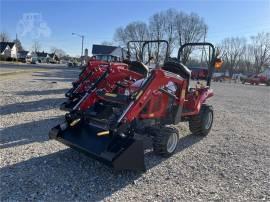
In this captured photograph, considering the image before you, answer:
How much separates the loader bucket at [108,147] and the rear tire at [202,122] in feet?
9.25

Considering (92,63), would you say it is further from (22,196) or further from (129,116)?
(22,196)

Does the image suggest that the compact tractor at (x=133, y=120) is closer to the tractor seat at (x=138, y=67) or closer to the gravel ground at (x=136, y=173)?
the gravel ground at (x=136, y=173)

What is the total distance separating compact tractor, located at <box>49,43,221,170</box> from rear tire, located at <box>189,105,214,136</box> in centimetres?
32

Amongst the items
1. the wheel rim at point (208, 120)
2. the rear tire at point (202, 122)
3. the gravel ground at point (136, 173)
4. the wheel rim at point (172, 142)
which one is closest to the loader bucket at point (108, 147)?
the gravel ground at point (136, 173)

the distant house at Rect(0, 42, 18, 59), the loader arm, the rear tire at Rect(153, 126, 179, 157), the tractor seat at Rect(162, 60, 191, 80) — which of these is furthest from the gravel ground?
the distant house at Rect(0, 42, 18, 59)

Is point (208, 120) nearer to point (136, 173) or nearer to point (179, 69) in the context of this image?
point (179, 69)

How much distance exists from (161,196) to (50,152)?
2268mm

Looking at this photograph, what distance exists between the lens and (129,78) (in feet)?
26.2

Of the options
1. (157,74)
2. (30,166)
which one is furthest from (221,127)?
(30,166)

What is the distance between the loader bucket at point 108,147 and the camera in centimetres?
406

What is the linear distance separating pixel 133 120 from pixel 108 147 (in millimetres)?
871

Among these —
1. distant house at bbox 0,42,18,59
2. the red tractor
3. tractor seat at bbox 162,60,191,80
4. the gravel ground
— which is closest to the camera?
the gravel ground

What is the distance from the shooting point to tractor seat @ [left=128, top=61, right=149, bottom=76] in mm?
8516

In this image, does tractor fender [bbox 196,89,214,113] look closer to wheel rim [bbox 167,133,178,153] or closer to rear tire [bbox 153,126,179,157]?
wheel rim [bbox 167,133,178,153]
